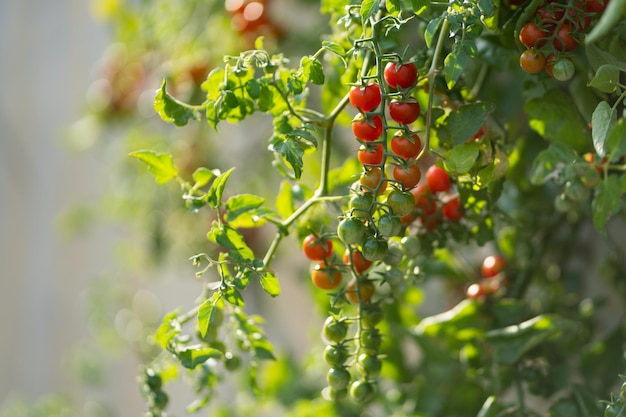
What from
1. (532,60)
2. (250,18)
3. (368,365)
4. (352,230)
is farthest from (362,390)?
(250,18)

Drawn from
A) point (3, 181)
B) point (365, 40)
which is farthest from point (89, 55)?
point (365, 40)

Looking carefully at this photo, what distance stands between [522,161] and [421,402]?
0.75 ft

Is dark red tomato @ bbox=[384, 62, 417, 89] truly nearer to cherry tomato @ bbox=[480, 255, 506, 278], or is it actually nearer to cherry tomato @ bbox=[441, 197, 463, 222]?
cherry tomato @ bbox=[441, 197, 463, 222]

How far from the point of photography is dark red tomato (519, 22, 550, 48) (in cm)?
45

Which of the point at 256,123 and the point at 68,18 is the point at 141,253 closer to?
the point at 256,123

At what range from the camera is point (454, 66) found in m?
0.42

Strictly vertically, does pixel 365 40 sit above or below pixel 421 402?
above

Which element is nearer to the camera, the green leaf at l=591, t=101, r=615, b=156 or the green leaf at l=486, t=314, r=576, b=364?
the green leaf at l=591, t=101, r=615, b=156

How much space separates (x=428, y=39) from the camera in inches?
16.8

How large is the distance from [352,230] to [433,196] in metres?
0.12

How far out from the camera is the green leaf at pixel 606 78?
42cm

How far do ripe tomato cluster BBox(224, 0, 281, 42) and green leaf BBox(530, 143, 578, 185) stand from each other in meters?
0.47

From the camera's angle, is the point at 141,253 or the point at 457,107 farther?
the point at 141,253

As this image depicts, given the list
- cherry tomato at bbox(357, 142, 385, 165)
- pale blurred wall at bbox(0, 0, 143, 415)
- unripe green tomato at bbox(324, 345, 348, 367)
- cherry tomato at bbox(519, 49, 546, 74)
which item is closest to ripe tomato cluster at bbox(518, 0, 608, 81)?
cherry tomato at bbox(519, 49, 546, 74)
